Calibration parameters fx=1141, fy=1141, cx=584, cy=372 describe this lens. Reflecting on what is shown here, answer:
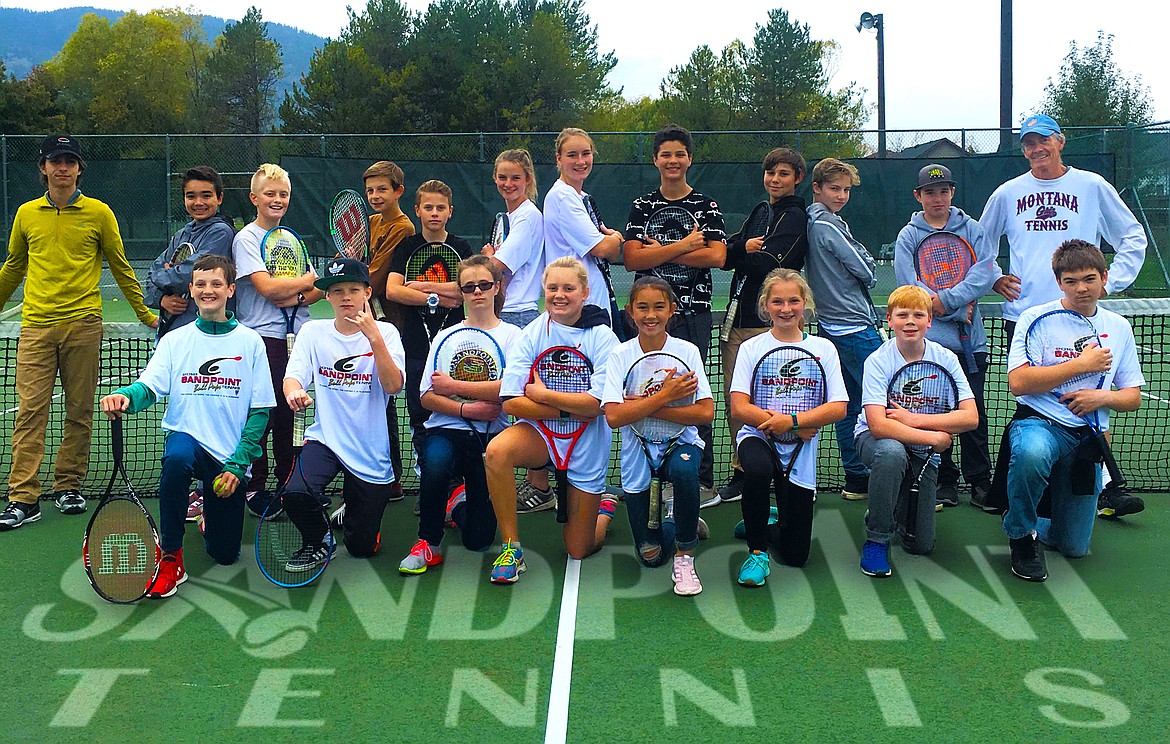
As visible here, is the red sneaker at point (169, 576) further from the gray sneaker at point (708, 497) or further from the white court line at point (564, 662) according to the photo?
the gray sneaker at point (708, 497)

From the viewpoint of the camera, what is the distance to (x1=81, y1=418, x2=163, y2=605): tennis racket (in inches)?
177

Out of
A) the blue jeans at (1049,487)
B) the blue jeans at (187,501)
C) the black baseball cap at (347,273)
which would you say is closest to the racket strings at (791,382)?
the blue jeans at (1049,487)

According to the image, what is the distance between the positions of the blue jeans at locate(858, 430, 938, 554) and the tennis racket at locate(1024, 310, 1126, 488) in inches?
26.8

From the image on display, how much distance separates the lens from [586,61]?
56.9 metres

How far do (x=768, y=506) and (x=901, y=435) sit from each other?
2.24 ft

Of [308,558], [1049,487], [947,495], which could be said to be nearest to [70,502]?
[308,558]

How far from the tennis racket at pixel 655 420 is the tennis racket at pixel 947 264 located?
170 cm

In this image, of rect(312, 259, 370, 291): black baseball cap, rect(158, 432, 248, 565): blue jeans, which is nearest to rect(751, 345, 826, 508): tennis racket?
rect(312, 259, 370, 291): black baseball cap

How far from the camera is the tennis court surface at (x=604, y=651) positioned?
349 centimetres

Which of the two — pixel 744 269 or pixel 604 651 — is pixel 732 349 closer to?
pixel 744 269

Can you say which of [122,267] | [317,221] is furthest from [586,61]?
[122,267]

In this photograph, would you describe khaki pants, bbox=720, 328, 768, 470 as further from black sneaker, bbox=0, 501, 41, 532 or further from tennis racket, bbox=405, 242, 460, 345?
black sneaker, bbox=0, 501, 41, 532

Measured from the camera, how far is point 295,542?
196 inches

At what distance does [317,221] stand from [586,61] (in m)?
43.0
